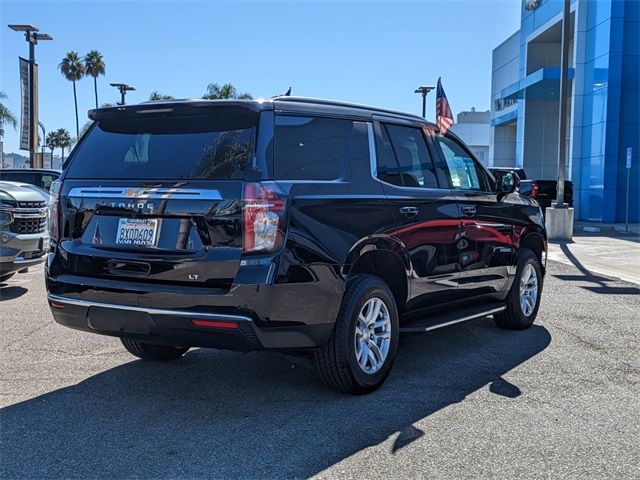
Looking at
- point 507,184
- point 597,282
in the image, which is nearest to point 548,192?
point 597,282

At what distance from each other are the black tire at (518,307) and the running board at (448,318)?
0.39 m

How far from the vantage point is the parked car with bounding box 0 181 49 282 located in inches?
323

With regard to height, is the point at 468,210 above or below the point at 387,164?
below

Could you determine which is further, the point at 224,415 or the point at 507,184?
the point at 507,184

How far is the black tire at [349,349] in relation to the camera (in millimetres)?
4258

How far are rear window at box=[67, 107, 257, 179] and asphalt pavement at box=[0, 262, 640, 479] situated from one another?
1.54 metres

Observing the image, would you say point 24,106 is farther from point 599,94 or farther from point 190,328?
point 599,94

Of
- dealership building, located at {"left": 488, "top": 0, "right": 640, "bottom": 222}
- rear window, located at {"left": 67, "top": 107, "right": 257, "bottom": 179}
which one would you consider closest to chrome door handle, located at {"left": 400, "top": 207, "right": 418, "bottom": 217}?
rear window, located at {"left": 67, "top": 107, "right": 257, "bottom": 179}

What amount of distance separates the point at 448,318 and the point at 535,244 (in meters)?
2.11

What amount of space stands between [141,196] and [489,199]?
11.1 ft

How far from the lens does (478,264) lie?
579cm

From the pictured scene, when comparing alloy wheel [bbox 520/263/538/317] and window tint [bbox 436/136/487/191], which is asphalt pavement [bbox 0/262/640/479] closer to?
alloy wheel [bbox 520/263/538/317]

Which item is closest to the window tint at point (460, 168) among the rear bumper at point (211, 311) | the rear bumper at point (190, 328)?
the rear bumper at point (211, 311)

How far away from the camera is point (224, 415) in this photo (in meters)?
4.18
